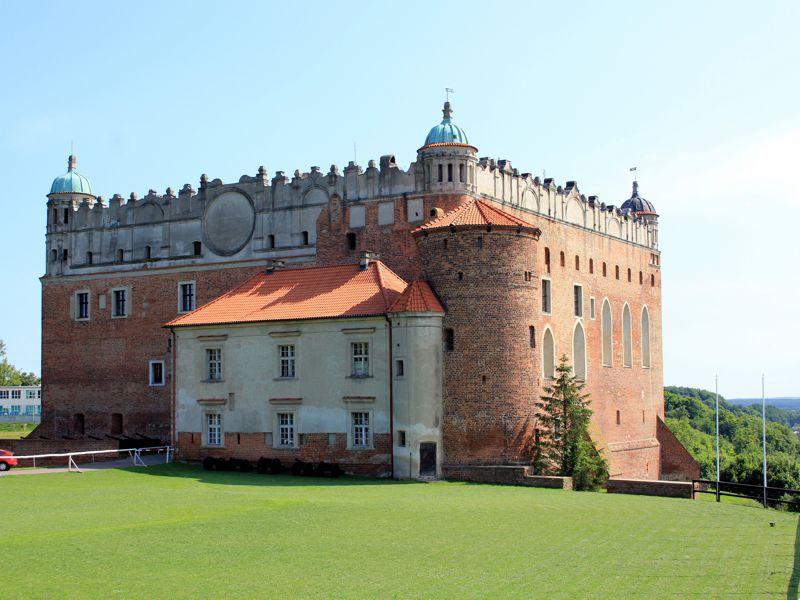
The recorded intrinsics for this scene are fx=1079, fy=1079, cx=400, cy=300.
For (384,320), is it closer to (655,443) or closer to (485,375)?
(485,375)

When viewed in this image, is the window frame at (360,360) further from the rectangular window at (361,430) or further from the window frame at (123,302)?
the window frame at (123,302)

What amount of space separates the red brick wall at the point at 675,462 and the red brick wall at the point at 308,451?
27166mm

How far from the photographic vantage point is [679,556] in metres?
20.6

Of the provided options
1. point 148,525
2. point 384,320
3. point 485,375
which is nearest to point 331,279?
point 384,320

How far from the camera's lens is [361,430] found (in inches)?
1566

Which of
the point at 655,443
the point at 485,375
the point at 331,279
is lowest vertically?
the point at 655,443

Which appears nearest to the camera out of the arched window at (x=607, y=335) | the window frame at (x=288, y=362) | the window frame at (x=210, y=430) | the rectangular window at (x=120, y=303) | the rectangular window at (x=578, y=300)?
the window frame at (x=288, y=362)

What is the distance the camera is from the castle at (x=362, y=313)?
3900 cm

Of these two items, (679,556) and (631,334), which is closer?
(679,556)

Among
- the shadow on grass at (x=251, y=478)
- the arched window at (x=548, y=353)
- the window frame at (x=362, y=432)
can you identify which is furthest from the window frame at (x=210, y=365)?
the arched window at (x=548, y=353)

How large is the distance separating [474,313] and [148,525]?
17.2 meters

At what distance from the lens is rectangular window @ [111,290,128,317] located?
55.3 metres

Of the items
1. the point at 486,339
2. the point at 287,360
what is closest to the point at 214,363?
the point at 287,360

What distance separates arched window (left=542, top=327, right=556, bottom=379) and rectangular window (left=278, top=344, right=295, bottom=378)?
10640 millimetres
